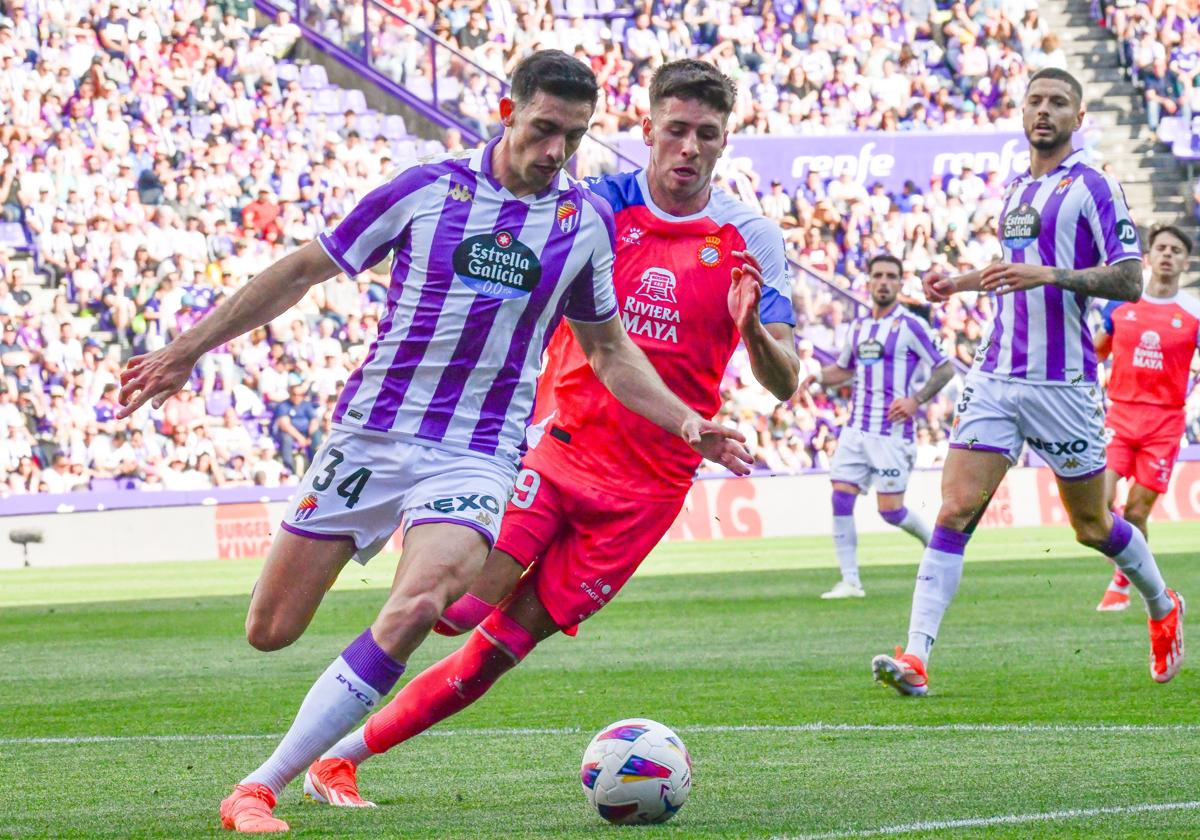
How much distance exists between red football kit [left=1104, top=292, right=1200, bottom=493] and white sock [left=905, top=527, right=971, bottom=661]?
536cm

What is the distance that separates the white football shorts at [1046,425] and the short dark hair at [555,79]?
3839 mm

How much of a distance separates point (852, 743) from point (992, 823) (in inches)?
79.7

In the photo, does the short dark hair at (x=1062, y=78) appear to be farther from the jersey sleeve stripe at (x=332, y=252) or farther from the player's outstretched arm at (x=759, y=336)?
the jersey sleeve stripe at (x=332, y=252)

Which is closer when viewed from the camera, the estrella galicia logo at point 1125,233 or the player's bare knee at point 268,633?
the player's bare knee at point 268,633

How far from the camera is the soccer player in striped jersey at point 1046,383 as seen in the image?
29.8ft

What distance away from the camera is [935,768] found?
21.9ft

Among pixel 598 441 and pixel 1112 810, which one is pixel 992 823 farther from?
pixel 598 441

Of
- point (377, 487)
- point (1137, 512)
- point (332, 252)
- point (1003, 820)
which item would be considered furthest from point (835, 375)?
point (1003, 820)

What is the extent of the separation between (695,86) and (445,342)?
1.39m

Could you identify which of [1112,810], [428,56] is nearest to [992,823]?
[1112,810]

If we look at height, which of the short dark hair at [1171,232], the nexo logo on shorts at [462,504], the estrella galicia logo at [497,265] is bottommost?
the nexo logo on shorts at [462,504]

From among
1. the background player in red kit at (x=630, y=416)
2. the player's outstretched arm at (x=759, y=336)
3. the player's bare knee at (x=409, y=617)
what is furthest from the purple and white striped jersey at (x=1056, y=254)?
the player's bare knee at (x=409, y=617)

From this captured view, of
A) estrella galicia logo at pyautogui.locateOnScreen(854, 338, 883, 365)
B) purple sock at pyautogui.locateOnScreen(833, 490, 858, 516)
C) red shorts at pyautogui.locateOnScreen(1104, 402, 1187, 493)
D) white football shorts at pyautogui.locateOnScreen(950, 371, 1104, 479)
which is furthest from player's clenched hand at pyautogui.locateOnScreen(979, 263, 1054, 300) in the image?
estrella galicia logo at pyautogui.locateOnScreen(854, 338, 883, 365)

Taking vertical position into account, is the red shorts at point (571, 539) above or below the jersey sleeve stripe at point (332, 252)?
below
